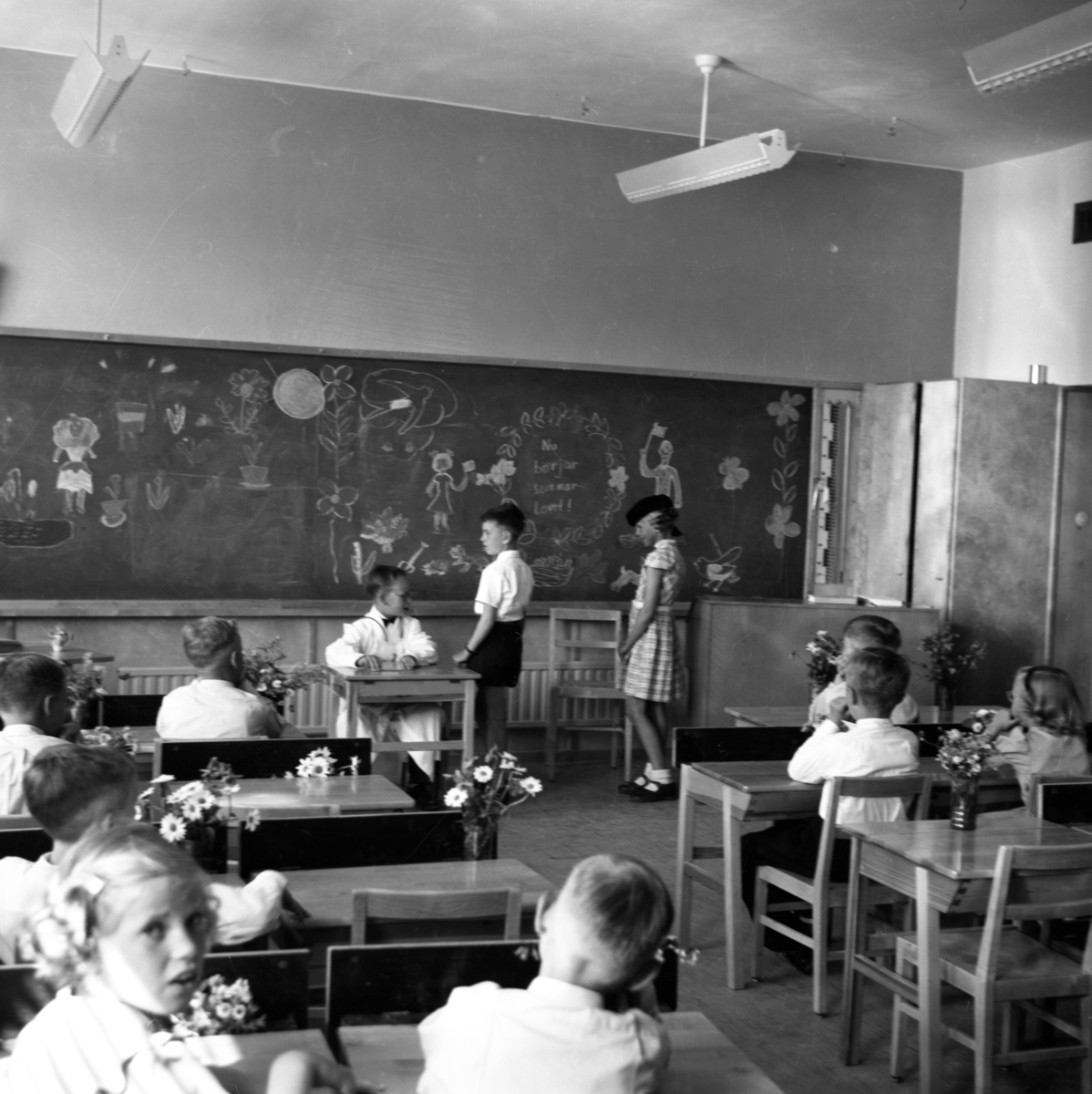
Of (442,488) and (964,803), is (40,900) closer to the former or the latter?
(964,803)

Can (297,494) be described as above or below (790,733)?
above

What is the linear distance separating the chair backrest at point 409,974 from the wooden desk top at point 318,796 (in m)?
1.51

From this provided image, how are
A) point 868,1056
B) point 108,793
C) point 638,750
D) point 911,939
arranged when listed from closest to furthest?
point 108,793 → point 911,939 → point 868,1056 → point 638,750

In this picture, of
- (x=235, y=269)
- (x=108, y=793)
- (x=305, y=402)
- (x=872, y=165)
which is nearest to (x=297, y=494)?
(x=305, y=402)

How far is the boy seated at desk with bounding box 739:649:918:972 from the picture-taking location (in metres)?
4.30

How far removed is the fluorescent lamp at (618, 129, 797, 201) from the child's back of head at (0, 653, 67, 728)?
416cm

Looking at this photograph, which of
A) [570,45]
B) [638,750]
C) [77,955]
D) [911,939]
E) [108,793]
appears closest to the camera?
[77,955]

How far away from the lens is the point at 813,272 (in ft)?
28.3

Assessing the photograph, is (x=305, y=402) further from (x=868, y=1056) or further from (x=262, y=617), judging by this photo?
(x=868, y=1056)

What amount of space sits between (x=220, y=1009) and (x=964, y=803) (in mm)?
2398

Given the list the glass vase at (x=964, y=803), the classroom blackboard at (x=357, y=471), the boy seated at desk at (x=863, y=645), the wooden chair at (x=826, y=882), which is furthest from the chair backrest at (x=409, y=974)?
the classroom blackboard at (x=357, y=471)

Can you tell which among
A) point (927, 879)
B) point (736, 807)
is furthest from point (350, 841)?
point (736, 807)

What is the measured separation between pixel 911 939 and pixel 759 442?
17.2 ft

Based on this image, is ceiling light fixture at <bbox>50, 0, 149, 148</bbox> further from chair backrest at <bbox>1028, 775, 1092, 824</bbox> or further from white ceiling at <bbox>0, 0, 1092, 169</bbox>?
chair backrest at <bbox>1028, 775, 1092, 824</bbox>
